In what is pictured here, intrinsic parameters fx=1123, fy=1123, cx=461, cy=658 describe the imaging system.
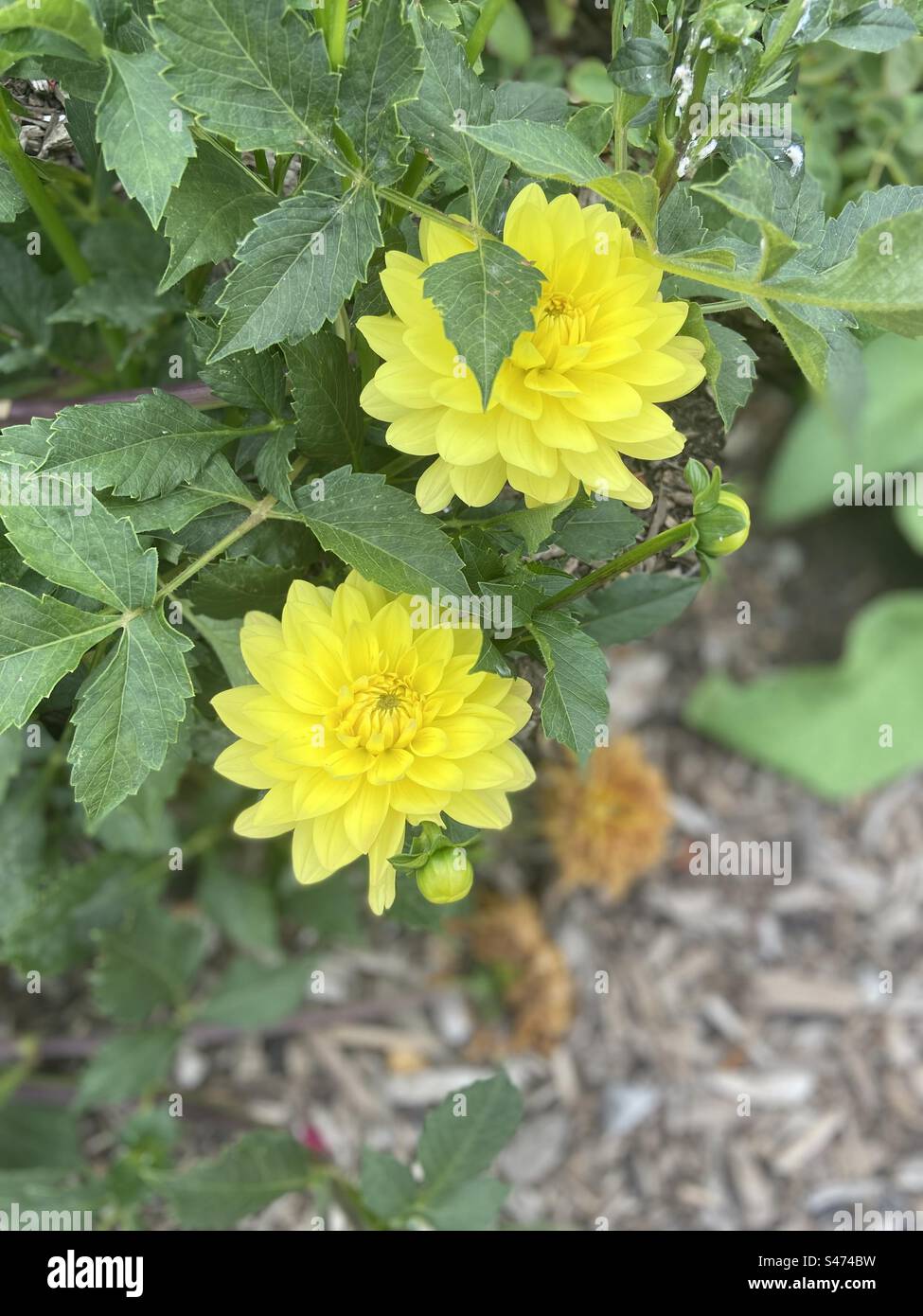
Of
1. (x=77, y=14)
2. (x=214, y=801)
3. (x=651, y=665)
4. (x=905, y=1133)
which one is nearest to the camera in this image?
(x=77, y=14)

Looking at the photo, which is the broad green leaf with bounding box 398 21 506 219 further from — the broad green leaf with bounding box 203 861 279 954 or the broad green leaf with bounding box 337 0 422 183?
the broad green leaf with bounding box 203 861 279 954

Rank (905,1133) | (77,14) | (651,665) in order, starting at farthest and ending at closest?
1. (651,665)
2. (905,1133)
3. (77,14)

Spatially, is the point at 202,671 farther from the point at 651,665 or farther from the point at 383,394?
the point at 651,665

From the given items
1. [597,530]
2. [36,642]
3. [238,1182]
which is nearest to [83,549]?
[36,642]

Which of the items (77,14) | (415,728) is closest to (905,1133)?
(415,728)

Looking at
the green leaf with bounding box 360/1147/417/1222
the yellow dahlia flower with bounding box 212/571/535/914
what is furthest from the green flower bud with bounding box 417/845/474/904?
the green leaf with bounding box 360/1147/417/1222

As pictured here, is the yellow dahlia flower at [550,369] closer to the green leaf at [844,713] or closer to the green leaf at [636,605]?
the green leaf at [636,605]
